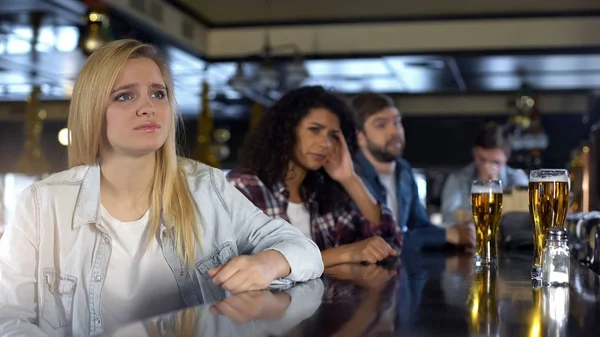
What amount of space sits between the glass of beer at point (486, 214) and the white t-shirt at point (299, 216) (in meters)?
0.77

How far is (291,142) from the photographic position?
9.91 ft

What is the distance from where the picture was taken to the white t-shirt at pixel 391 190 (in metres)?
4.02

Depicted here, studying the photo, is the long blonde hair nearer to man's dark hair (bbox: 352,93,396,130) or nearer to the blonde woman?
the blonde woman

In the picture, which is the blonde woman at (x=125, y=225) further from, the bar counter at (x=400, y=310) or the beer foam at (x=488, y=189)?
the beer foam at (x=488, y=189)

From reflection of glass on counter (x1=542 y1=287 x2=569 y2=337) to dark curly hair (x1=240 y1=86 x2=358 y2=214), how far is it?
4.84 ft

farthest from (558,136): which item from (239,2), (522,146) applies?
(239,2)

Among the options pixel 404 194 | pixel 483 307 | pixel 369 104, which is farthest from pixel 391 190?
pixel 483 307

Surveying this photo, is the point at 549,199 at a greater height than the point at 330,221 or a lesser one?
greater

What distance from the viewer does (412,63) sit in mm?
8953

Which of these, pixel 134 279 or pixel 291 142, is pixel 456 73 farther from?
pixel 134 279

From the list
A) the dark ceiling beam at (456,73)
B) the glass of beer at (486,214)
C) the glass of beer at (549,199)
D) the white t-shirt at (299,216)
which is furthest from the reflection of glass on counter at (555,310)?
the dark ceiling beam at (456,73)

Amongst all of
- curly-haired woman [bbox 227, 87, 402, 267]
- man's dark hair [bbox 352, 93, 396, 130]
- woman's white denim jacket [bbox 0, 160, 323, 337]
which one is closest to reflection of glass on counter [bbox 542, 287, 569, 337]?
woman's white denim jacket [bbox 0, 160, 323, 337]

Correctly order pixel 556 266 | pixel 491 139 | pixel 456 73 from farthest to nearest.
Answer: pixel 456 73
pixel 491 139
pixel 556 266

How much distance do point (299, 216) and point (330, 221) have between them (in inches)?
4.1
